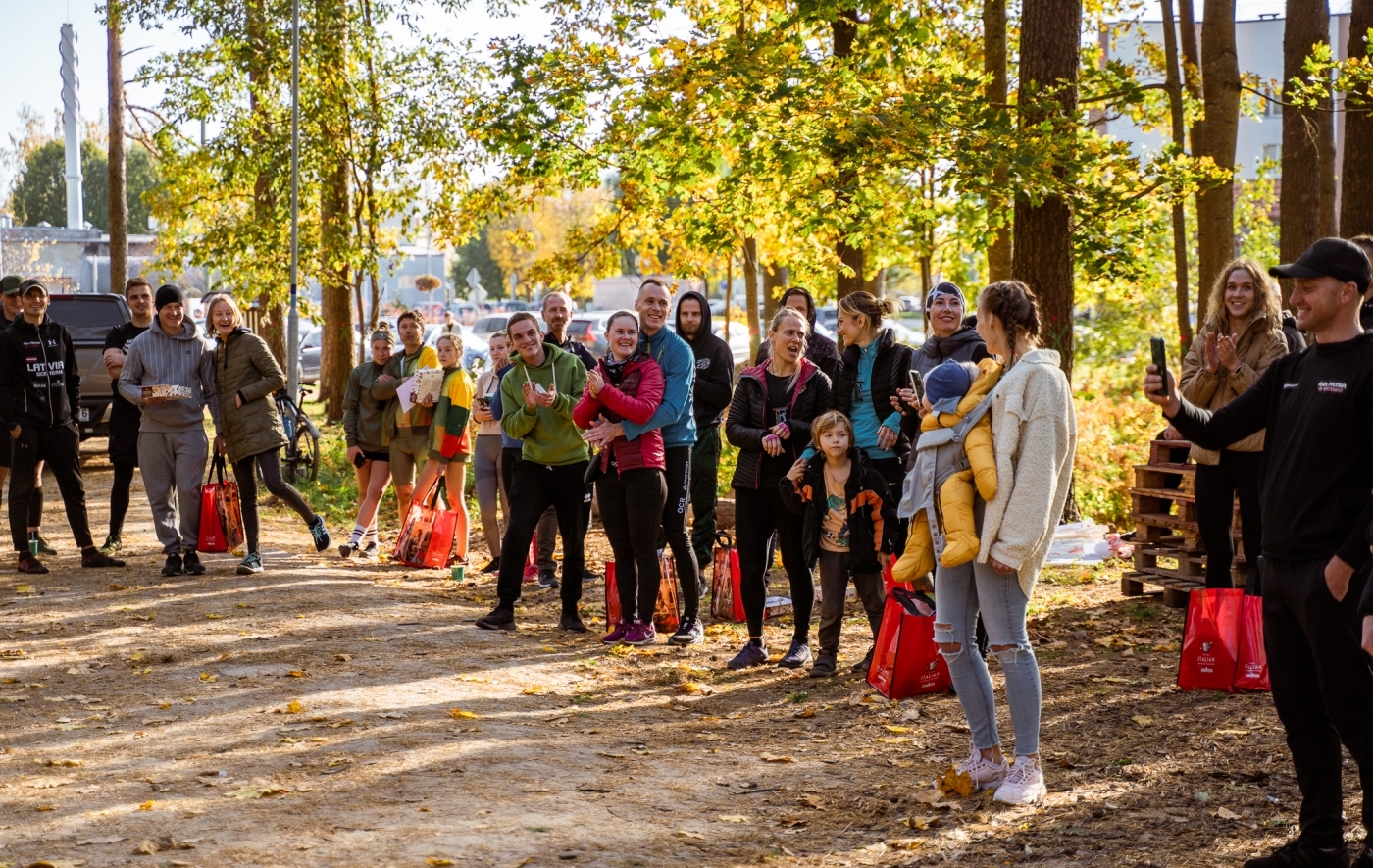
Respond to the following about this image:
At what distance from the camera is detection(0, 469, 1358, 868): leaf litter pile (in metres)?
4.82

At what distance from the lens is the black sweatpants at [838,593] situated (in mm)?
7445

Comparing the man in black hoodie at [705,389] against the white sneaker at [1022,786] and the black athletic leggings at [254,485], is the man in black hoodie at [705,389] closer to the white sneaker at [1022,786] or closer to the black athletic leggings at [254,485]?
the black athletic leggings at [254,485]

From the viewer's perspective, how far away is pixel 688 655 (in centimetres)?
822

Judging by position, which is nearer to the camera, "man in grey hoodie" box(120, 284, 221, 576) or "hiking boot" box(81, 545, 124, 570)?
"man in grey hoodie" box(120, 284, 221, 576)

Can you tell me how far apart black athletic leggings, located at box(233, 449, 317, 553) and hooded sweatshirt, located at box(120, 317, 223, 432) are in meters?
0.36

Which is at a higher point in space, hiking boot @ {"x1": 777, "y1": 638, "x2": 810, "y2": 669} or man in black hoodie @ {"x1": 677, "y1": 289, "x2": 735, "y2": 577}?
man in black hoodie @ {"x1": 677, "y1": 289, "x2": 735, "y2": 577}

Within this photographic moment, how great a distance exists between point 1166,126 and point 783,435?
16.5 metres

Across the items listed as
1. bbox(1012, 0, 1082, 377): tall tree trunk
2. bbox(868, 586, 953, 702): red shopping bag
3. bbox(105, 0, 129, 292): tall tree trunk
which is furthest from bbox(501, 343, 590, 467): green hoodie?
bbox(105, 0, 129, 292): tall tree trunk

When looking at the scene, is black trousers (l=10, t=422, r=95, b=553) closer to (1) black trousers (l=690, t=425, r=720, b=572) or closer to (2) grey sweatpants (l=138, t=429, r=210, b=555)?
(2) grey sweatpants (l=138, t=429, r=210, b=555)

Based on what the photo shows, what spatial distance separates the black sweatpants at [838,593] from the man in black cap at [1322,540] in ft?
9.99

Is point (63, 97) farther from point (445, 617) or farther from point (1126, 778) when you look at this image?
point (1126, 778)

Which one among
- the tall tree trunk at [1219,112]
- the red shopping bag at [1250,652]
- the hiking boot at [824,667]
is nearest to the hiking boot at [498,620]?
the hiking boot at [824,667]

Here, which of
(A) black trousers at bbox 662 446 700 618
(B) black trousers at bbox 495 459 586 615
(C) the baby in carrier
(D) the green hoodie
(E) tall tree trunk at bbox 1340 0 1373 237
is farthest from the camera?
(E) tall tree trunk at bbox 1340 0 1373 237

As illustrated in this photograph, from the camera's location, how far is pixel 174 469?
1017 cm
